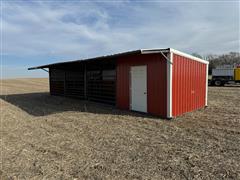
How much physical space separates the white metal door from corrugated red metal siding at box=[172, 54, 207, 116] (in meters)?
1.33

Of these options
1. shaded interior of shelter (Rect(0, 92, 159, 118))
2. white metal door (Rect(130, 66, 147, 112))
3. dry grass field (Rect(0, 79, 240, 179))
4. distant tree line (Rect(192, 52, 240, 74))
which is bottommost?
dry grass field (Rect(0, 79, 240, 179))

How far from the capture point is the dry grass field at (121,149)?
328cm

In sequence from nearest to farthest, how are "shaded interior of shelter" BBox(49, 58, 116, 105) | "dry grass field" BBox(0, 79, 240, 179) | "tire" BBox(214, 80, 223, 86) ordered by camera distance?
"dry grass field" BBox(0, 79, 240, 179) → "shaded interior of shelter" BBox(49, 58, 116, 105) → "tire" BBox(214, 80, 223, 86)

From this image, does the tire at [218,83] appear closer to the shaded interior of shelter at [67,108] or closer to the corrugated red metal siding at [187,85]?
the corrugated red metal siding at [187,85]

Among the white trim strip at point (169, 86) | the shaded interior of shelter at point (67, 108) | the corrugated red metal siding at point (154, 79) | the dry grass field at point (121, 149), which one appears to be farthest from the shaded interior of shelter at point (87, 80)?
the dry grass field at point (121, 149)

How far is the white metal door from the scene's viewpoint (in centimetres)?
816

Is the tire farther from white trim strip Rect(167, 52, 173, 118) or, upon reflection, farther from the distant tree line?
the distant tree line

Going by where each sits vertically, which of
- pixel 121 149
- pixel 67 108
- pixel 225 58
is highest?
pixel 225 58

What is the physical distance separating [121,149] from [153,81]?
406 cm

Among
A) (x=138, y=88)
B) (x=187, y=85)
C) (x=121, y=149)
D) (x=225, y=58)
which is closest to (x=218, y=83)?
(x=187, y=85)

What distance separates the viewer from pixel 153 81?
7.71m

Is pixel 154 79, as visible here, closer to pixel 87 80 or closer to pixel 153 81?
pixel 153 81

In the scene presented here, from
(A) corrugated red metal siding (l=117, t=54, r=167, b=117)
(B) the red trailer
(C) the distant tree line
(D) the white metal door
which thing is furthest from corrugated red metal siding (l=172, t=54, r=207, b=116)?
(C) the distant tree line

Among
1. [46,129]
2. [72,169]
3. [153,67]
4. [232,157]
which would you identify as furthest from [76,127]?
[232,157]
